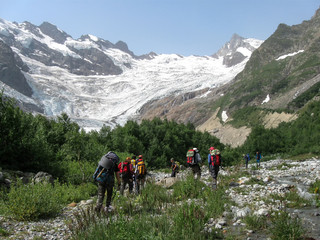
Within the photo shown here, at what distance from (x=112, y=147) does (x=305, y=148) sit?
27.3 metres

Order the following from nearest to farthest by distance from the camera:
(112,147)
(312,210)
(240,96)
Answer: (312,210) → (112,147) → (240,96)

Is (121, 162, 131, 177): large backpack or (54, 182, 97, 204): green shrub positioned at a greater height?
(121, 162, 131, 177): large backpack

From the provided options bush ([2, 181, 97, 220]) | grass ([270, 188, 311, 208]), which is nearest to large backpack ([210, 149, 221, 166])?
grass ([270, 188, 311, 208])

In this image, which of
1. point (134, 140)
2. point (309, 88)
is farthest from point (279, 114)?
point (134, 140)

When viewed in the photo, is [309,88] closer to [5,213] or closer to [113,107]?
[5,213]

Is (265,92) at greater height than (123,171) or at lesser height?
greater

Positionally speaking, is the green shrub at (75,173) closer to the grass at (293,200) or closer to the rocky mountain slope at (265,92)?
the grass at (293,200)

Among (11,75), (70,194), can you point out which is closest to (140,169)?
(70,194)

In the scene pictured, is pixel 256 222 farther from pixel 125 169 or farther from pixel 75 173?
pixel 75 173

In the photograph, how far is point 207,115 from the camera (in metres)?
121

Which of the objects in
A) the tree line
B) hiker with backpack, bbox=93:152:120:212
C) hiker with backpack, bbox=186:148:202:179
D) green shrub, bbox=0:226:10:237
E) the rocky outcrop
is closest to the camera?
green shrub, bbox=0:226:10:237

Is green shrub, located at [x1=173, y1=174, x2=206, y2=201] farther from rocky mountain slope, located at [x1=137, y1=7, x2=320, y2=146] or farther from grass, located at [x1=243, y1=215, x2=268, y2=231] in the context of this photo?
rocky mountain slope, located at [x1=137, y1=7, x2=320, y2=146]

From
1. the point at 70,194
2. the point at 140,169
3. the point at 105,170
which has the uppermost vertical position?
the point at 105,170

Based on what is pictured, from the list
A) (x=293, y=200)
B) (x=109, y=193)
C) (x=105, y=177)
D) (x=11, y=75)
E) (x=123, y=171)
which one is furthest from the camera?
(x=11, y=75)
